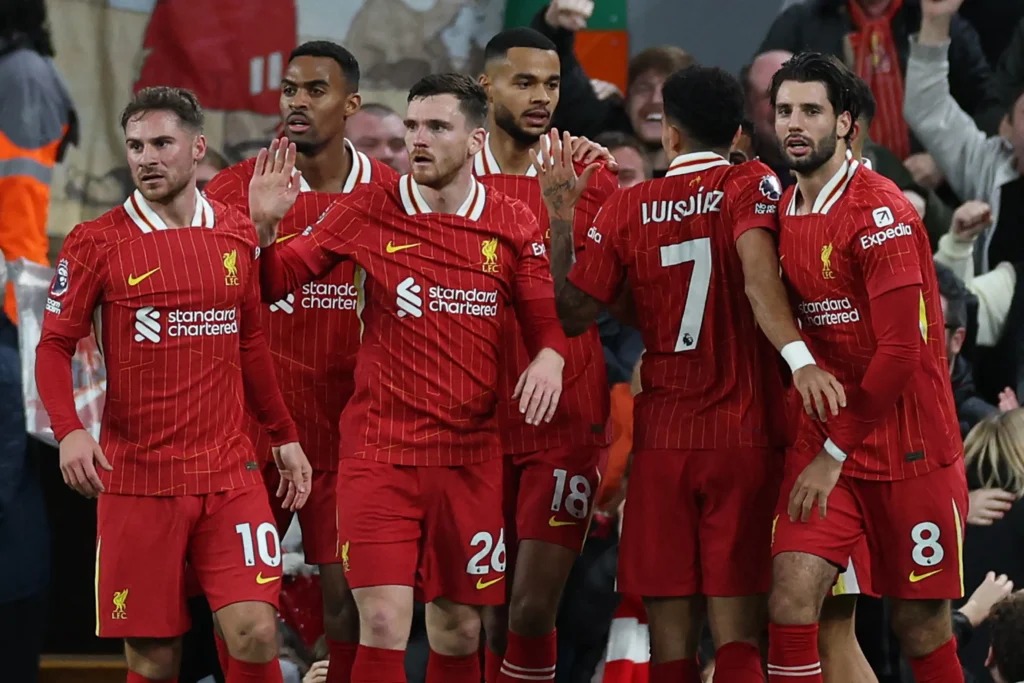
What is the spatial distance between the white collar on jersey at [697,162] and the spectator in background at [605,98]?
202cm

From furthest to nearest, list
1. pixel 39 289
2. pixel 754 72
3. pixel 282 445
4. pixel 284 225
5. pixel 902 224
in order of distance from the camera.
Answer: pixel 754 72 < pixel 39 289 < pixel 284 225 < pixel 282 445 < pixel 902 224

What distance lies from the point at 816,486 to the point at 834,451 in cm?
12

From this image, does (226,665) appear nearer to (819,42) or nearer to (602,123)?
(602,123)

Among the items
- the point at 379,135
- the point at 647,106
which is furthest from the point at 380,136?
the point at 647,106

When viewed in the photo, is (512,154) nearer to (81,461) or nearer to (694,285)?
(694,285)

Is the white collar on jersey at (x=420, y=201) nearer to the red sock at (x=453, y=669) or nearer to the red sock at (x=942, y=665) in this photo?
the red sock at (x=453, y=669)

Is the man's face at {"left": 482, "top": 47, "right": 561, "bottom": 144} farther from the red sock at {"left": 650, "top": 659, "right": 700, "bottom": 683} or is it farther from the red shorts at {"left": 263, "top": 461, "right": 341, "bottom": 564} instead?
the red sock at {"left": 650, "top": 659, "right": 700, "bottom": 683}

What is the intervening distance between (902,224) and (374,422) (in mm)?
1766

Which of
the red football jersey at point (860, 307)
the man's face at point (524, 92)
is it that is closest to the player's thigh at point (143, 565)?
the man's face at point (524, 92)

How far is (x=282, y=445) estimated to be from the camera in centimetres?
580

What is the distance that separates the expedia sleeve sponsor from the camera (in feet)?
17.6

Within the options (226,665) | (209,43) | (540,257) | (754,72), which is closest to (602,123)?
(754,72)

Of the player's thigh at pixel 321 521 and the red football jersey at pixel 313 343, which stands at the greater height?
the red football jersey at pixel 313 343

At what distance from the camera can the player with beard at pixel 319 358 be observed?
20.6 feet
